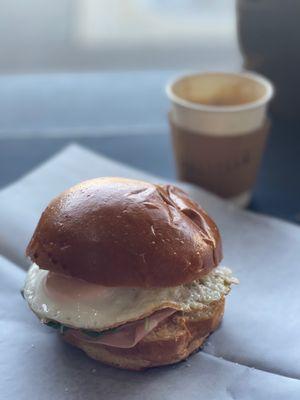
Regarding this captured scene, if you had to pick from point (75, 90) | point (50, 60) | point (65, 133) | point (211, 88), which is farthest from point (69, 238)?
point (50, 60)

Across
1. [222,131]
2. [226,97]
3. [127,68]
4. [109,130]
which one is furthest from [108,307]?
[127,68]

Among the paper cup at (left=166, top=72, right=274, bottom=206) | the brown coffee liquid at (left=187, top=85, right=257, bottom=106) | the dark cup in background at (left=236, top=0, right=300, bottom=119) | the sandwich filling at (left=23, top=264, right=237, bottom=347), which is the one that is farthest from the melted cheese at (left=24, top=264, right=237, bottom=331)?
the dark cup in background at (left=236, top=0, right=300, bottom=119)

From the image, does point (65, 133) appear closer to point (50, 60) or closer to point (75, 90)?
point (75, 90)

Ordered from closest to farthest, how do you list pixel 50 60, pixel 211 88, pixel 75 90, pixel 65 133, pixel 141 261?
pixel 141 261, pixel 211 88, pixel 65 133, pixel 75 90, pixel 50 60

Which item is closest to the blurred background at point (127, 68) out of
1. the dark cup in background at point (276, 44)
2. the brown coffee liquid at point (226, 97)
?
the dark cup in background at point (276, 44)

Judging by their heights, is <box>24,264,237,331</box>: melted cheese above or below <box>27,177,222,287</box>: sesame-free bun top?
below

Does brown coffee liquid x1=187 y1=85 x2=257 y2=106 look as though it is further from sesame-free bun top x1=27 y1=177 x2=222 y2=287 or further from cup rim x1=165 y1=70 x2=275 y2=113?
sesame-free bun top x1=27 y1=177 x2=222 y2=287
